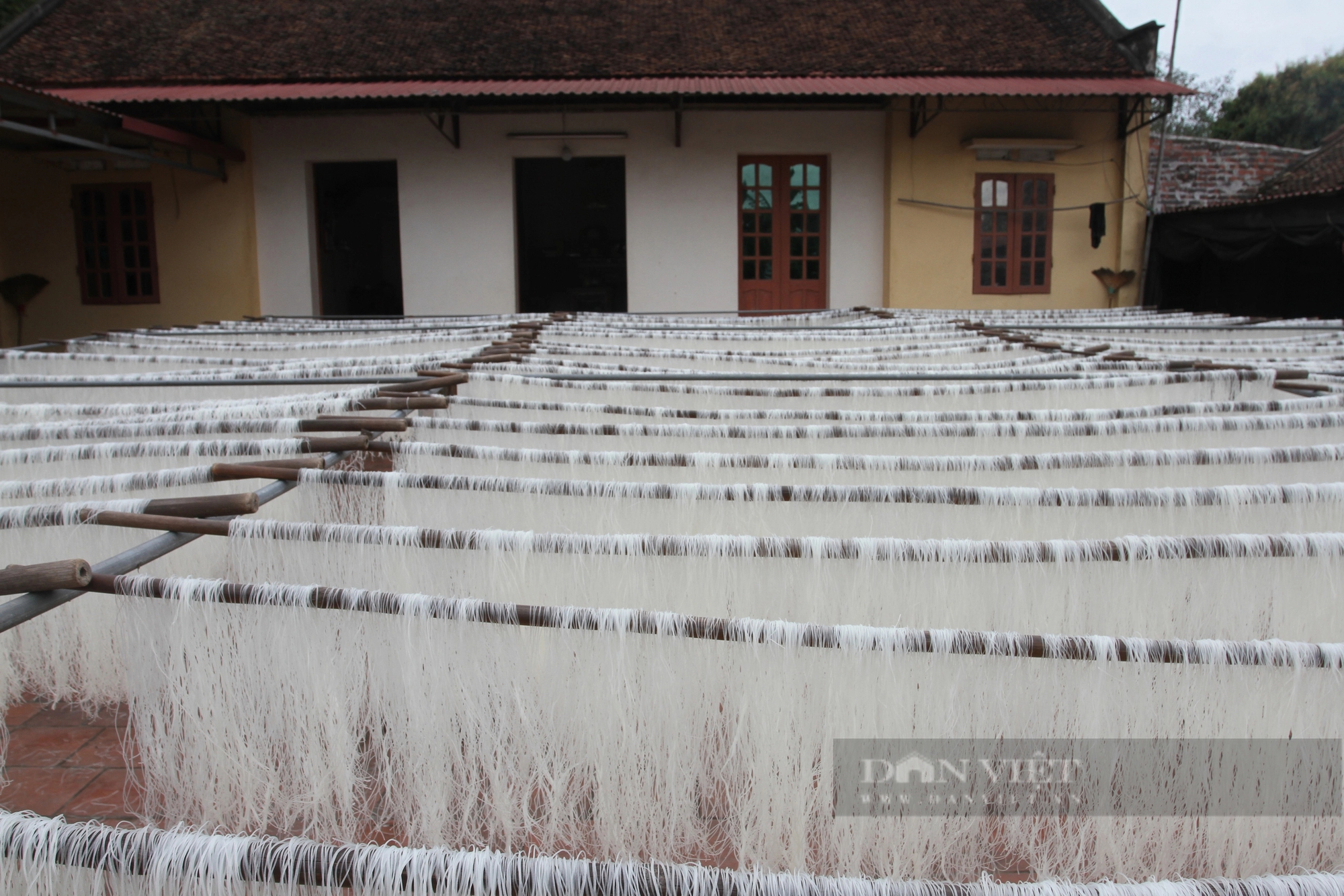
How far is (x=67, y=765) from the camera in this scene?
1.85 meters

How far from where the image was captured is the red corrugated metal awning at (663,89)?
9297mm

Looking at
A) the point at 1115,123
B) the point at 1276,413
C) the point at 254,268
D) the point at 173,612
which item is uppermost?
the point at 1115,123

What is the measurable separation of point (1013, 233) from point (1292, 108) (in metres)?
19.3

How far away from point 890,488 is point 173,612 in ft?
4.41

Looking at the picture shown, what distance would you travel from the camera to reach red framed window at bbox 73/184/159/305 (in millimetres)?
11242

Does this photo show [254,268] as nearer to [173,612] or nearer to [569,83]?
[569,83]

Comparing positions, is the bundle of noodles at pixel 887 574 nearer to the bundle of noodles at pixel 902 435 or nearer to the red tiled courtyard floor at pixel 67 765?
the red tiled courtyard floor at pixel 67 765

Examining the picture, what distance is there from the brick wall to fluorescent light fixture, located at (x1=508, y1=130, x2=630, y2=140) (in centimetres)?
826

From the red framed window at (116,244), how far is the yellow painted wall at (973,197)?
9.60 m

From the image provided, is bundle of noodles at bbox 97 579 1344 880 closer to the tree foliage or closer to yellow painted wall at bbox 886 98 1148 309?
yellow painted wall at bbox 886 98 1148 309

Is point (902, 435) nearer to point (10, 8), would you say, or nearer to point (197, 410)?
point (197, 410)

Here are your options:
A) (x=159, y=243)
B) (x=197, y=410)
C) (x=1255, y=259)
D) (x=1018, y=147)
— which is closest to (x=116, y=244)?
(x=159, y=243)

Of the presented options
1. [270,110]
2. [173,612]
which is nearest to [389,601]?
[173,612]

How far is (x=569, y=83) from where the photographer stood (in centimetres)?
974
